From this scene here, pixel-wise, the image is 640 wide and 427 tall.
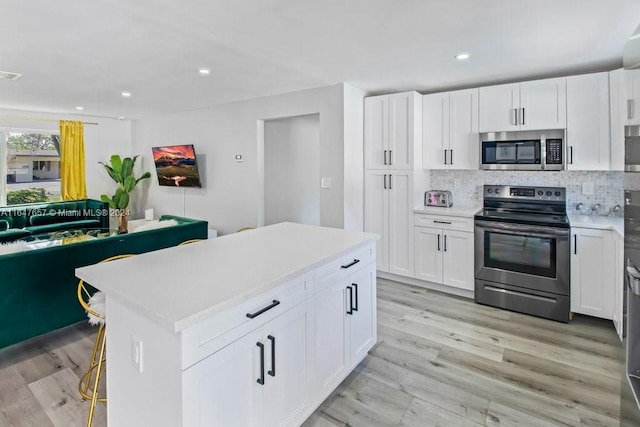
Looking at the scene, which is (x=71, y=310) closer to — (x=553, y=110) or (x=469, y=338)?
(x=469, y=338)

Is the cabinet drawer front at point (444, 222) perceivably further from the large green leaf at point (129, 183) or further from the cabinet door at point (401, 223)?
the large green leaf at point (129, 183)

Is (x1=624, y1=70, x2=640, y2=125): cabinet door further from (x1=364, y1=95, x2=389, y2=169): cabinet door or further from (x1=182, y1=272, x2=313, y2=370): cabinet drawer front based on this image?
(x1=364, y1=95, x2=389, y2=169): cabinet door

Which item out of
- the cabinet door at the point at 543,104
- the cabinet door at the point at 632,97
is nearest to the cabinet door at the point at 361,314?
the cabinet door at the point at 632,97

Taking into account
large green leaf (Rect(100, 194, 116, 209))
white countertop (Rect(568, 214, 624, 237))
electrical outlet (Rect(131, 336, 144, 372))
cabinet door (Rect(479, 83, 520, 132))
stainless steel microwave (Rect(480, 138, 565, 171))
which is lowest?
electrical outlet (Rect(131, 336, 144, 372))

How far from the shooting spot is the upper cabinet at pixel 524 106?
3344 mm

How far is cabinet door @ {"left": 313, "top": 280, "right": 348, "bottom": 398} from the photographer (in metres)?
1.88

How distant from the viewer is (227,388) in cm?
134

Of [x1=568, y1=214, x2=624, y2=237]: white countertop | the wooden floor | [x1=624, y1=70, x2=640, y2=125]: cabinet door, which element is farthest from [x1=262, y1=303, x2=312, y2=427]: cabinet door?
[x1=568, y1=214, x2=624, y2=237]: white countertop

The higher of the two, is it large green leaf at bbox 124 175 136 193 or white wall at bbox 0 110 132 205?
white wall at bbox 0 110 132 205

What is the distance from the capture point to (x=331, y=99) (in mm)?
4082

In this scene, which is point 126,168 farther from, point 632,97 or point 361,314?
point 632,97

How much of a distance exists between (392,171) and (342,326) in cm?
250

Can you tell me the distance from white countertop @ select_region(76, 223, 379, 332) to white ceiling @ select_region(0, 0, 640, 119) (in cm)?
152

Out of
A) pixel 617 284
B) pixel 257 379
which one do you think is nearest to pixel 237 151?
pixel 257 379
